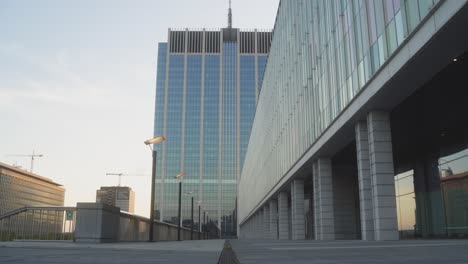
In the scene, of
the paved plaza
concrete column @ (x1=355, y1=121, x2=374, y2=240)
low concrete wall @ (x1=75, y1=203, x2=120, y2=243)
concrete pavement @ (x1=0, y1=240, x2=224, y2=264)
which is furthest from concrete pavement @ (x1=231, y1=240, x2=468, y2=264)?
low concrete wall @ (x1=75, y1=203, x2=120, y2=243)

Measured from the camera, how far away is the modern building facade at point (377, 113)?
16438 millimetres

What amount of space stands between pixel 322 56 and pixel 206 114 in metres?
133

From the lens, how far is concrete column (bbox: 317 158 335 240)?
30.5 metres

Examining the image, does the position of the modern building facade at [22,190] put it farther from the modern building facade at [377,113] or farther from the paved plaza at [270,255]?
the paved plaza at [270,255]

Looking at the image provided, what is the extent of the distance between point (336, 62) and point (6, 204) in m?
161

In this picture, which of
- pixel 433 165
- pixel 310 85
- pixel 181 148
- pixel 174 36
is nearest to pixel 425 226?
pixel 433 165

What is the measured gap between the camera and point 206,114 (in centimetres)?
15975

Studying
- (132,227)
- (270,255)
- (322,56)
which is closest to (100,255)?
(270,255)

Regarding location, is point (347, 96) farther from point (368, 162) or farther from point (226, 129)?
point (226, 129)

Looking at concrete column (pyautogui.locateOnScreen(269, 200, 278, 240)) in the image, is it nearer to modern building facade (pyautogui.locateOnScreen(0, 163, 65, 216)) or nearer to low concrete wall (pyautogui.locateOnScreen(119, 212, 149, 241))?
low concrete wall (pyautogui.locateOnScreen(119, 212, 149, 241))

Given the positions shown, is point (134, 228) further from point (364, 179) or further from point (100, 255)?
point (100, 255)

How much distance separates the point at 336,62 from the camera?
24.5m

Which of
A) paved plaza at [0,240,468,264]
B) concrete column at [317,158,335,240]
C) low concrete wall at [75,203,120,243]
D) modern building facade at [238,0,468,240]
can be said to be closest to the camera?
paved plaza at [0,240,468,264]

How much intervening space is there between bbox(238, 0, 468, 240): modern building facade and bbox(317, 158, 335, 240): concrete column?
7cm
